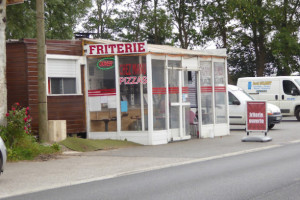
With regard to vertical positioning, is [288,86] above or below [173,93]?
above

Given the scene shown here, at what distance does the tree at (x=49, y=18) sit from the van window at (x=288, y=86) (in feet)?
35.7

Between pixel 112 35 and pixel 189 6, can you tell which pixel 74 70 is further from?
pixel 112 35

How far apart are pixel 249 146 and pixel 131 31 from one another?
3745cm

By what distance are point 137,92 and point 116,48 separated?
1.60 metres

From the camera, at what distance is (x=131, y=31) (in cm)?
5438

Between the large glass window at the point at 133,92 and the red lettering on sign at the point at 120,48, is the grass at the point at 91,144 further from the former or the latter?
the red lettering on sign at the point at 120,48

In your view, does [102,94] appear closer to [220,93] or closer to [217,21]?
[220,93]

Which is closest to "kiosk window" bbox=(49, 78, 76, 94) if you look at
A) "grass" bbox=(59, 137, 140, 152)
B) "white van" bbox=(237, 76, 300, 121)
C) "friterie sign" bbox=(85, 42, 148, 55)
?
"friterie sign" bbox=(85, 42, 148, 55)

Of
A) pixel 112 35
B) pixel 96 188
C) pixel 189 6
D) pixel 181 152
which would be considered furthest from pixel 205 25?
pixel 96 188

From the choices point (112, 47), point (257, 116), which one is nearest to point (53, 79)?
point (112, 47)

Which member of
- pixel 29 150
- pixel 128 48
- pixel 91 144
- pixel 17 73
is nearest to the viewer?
pixel 29 150

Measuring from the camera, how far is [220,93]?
2269 cm

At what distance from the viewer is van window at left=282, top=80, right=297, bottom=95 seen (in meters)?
30.5

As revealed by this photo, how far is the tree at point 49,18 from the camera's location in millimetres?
26828
